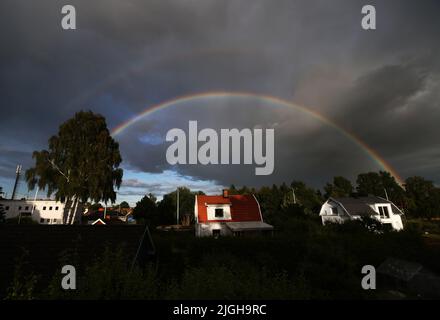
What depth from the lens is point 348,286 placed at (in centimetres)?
962

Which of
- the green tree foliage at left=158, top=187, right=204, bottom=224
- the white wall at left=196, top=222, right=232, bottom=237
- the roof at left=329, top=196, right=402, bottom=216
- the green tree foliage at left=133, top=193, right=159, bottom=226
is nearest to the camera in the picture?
the white wall at left=196, top=222, right=232, bottom=237

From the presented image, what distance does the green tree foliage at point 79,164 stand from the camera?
21438 millimetres

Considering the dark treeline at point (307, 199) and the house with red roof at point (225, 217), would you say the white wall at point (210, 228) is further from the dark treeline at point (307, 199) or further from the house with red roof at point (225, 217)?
the dark treeline at point (307, 199)

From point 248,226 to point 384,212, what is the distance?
2186cm

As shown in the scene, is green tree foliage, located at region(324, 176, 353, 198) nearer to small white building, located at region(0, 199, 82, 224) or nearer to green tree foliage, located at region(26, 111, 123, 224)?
green tree foliage, located at region(26, 111, 123, 224)

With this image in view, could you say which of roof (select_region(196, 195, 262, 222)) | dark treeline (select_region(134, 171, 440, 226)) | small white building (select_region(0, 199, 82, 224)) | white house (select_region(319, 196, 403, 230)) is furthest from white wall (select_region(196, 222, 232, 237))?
small white building (select_region(0, 199, 82, 224))

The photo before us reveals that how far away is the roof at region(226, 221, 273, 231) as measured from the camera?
76.2ft

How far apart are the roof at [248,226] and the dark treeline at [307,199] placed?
8.16ft

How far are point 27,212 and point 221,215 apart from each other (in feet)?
157

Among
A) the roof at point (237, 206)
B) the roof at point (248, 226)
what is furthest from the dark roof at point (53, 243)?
the roof at point (237, 206)

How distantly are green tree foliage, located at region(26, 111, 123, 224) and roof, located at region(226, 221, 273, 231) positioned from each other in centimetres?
1355
